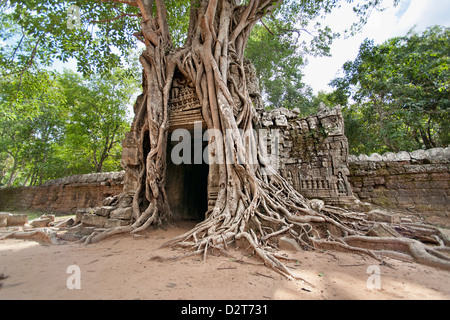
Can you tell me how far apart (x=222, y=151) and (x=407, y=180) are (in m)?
3.93

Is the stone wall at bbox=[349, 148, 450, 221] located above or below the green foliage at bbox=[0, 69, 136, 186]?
below

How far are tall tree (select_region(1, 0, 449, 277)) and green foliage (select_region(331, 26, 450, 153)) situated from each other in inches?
78.8

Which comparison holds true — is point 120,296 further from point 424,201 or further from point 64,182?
point 64,182

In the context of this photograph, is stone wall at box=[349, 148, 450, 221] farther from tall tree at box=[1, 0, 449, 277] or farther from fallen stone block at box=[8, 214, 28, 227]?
fallen stone block at box=[8, 214, 28, 227]

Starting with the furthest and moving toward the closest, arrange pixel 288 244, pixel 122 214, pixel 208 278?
1. pixel 122 214
2. pixel 288 244
3. pixel 208 278

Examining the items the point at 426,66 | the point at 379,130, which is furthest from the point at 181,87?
the point at 426,66

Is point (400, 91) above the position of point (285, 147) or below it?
above

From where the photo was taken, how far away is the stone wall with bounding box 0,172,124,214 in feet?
22.4

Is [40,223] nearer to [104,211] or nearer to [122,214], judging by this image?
[104,211]

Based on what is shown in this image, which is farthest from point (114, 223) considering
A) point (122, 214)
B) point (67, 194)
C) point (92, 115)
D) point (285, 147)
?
point (92, 115)

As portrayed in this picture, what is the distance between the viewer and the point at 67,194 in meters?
7.47

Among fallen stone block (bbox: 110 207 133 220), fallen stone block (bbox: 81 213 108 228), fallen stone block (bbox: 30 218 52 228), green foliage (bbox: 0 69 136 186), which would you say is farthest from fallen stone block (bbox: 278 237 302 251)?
green foliage (bbox: 0 69 136 186)

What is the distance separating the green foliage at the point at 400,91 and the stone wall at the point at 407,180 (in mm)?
1665

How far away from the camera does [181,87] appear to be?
441 cm
